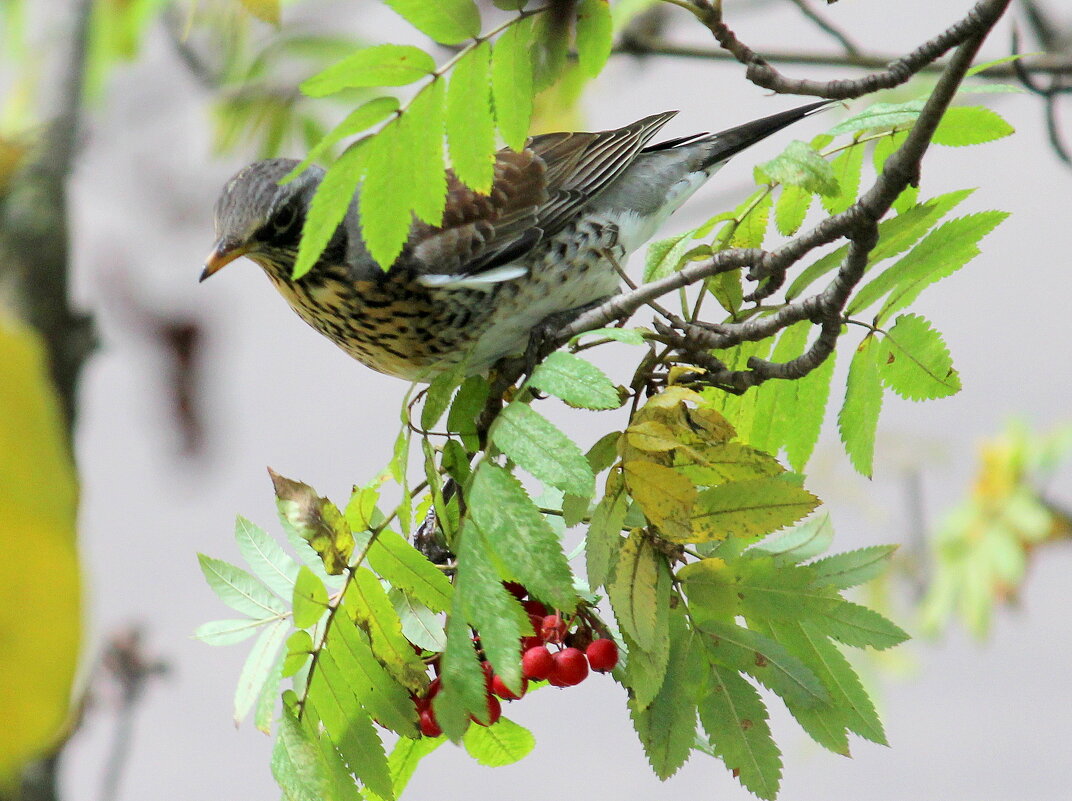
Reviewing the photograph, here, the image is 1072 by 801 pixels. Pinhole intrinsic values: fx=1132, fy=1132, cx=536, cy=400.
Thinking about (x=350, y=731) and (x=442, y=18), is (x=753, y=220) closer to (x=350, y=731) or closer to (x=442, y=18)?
(x=442, y=18)

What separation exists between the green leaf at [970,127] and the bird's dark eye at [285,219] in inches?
41.0

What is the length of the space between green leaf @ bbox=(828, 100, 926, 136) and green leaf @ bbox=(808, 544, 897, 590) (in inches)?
17.6

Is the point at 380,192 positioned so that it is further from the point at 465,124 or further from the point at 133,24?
the point at 133,24

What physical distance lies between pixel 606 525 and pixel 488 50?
1.60ft

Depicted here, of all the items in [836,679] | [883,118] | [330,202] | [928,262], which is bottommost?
[836,679]

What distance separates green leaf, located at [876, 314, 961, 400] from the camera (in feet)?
3.93

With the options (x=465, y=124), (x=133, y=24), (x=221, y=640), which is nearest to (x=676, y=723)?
(x=221, y=640)

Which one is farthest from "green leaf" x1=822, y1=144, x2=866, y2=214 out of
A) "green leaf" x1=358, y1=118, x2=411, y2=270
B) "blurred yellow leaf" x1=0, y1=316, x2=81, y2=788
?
"blurred yellow leaf" x1=0, y1=316, x2=81, y2=788

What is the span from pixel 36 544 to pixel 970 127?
1.19 meters

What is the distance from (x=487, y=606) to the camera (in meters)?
1.04

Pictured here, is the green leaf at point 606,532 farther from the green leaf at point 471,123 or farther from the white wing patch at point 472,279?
the white wing patch at point 472,279

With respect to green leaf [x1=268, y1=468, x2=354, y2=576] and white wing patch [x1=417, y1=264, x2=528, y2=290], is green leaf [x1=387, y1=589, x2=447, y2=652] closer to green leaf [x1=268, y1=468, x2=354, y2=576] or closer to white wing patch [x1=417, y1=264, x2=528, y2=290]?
green leaf [x1=268, y1=468, x2=354, y2=576]

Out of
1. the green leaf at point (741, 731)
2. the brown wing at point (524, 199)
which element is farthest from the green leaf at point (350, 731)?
the brown wing at point (524, 199)

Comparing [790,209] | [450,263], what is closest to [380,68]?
[790,209]
